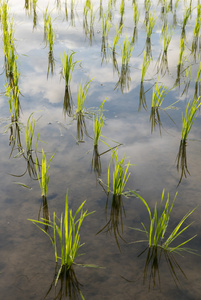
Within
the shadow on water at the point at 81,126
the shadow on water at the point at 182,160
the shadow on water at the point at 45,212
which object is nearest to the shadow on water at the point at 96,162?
the shadow on water at the point at 81,126

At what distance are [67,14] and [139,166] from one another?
420 centimetres

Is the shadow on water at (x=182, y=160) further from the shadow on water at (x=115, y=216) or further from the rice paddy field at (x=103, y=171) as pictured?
the shadow on water at (x=115, y=216)

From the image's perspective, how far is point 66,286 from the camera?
1604 mm

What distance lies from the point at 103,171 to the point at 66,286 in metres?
0.95

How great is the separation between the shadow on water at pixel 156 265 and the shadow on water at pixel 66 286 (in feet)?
1.05

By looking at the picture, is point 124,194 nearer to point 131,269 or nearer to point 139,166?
point 139,166

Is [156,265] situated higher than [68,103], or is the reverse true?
[68,103]

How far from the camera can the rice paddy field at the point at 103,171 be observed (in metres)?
1.66

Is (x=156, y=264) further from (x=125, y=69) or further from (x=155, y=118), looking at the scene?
(x=125, y=69)

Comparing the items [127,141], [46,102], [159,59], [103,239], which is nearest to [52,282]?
[103,239]

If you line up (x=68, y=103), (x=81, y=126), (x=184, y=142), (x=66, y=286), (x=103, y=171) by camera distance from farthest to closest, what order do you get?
(x=68, y=103), (x=81, y=126), (x=184, y=142), (x=103, y=171), (x=66, y=286)

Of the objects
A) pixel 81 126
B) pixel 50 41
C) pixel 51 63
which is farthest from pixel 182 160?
pixel 50 41

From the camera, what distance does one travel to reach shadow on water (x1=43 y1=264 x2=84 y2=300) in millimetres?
1563

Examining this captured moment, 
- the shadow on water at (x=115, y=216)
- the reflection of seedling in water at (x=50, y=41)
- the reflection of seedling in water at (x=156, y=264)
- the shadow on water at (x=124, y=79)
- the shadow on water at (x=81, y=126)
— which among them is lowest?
the reflection of seedling in water at (x=156, y=264)
